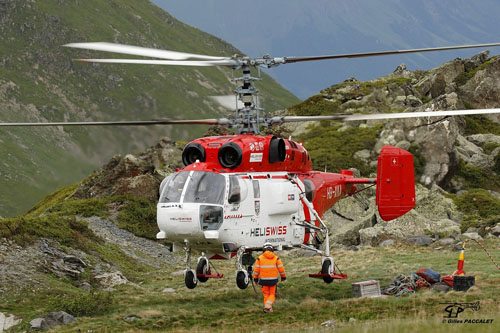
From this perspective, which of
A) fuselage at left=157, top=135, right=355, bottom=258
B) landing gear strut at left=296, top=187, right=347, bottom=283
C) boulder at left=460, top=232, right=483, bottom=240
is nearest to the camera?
fuselage at left=157, top=135, right=355, bottom=258

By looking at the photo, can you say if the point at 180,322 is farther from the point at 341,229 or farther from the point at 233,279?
the point at 341,229

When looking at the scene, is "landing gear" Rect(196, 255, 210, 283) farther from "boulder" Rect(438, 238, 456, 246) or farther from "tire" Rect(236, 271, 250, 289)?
"boulder" Rect(438, 238, 456, 246)

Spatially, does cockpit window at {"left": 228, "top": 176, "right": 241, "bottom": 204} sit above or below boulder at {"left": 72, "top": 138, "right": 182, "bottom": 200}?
below

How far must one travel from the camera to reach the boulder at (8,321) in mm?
16547

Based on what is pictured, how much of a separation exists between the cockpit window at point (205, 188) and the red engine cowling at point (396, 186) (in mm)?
7114

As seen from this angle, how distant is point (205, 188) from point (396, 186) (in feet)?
26.0

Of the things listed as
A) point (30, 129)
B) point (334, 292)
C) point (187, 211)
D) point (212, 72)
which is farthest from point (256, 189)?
point (212, 72)

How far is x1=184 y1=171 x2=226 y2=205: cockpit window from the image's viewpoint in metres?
18.2

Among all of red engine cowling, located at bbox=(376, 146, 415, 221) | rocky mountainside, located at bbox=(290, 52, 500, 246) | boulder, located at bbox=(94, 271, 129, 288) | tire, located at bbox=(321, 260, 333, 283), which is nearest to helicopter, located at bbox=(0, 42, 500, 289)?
tire, located at bbox=(321, 260, 333, 283)

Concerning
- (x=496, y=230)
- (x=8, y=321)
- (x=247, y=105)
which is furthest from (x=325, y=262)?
(x=496, y=230)

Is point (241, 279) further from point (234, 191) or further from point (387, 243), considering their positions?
point (387, 243)

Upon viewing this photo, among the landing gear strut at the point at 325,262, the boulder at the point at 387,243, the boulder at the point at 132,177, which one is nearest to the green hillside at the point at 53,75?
the boulder at the point at 132,177

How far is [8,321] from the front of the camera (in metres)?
16.9

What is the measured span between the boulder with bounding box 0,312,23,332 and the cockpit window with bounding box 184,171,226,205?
5.07m
